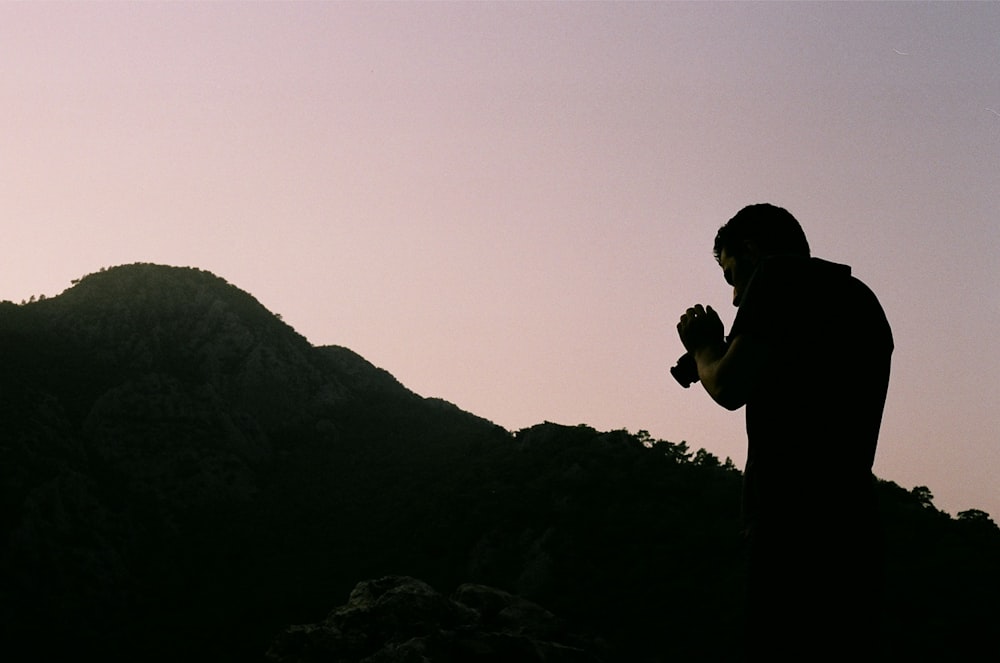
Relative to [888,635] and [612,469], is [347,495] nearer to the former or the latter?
[612,469]

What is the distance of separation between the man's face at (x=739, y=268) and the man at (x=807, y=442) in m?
0.16

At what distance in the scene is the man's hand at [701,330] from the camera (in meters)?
2.72

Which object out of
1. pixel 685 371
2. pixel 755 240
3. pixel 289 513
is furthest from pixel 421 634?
pixel 289 513

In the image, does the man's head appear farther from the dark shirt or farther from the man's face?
the dark shirt

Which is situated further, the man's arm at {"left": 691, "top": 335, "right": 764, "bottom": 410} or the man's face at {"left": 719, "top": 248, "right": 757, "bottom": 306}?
the man's face at {"left": 719, "top": 248, "right": 757, "bottom": 306}

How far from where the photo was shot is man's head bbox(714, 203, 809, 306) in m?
2.79

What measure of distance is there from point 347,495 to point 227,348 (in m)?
18.1

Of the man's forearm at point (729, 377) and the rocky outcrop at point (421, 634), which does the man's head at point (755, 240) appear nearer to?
the man's forearm at point (729, 377)

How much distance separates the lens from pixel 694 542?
33.6 m

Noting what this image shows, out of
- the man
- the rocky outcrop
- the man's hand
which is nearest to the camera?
the man

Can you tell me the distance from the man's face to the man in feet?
0.54

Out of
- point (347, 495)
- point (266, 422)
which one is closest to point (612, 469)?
point (347, 495)

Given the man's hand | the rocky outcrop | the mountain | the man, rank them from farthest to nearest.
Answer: the mountain → the rocky outcrop → the man's hand → the man

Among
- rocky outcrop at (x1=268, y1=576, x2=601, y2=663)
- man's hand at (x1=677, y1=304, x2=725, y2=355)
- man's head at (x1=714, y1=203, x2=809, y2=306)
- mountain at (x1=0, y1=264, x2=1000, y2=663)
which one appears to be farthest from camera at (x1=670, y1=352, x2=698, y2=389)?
mountain at (x1=0, y1=264, x2=1000, y2=663)
